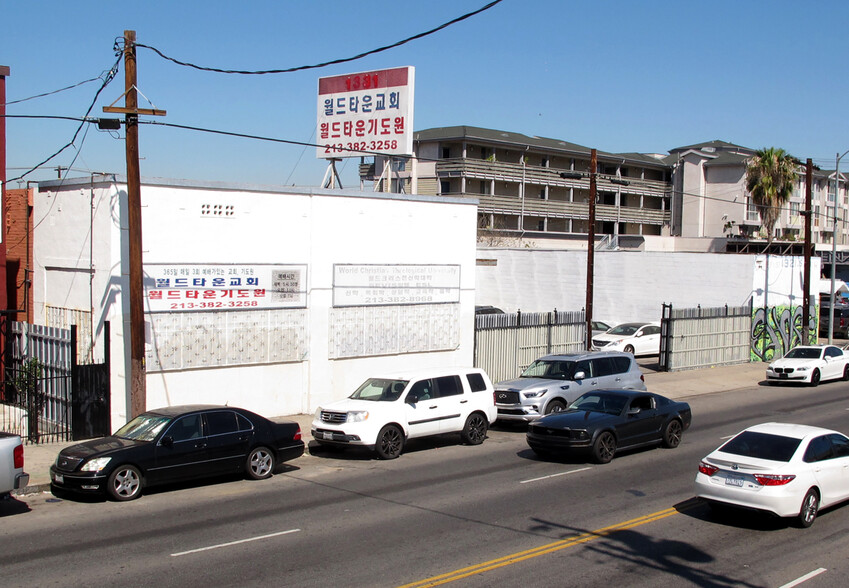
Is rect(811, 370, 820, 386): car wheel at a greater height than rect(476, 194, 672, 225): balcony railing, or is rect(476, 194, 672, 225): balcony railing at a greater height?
rect(476, 194, 672, 225): balcony railing

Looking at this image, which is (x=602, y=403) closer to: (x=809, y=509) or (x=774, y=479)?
(x=809, y=509)

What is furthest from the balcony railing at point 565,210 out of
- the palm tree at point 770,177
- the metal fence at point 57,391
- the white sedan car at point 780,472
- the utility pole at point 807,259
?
the white sedan car at point 780,472

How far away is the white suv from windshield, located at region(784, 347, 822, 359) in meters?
17.8

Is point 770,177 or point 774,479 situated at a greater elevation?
point 770,177

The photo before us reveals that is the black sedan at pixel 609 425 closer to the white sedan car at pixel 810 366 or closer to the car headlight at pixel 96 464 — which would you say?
the car headlight at pixel 96 464

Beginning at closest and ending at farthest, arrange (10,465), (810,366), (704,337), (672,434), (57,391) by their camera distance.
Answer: (10,465)
(672,434)
(57,391)
(810,366)
(704,337)

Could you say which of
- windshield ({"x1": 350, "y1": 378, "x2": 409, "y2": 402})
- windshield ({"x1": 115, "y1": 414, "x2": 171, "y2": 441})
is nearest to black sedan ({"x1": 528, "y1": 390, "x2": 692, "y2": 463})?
windshield ({"x1": 350, "y1": 378, "x2": 409, "y2": 402})

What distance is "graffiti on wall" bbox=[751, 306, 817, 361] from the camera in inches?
1479

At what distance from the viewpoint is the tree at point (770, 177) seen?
60.2 m

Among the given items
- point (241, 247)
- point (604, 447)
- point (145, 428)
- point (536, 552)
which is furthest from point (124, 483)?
Answer: point (604, 447)

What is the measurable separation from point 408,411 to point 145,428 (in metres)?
5.55

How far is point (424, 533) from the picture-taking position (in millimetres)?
11266

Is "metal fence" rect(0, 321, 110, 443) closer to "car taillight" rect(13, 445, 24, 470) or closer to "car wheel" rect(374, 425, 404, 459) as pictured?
"car taillight" rect(13, 445, 24, 470)

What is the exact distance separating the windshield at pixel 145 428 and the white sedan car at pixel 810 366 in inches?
963
